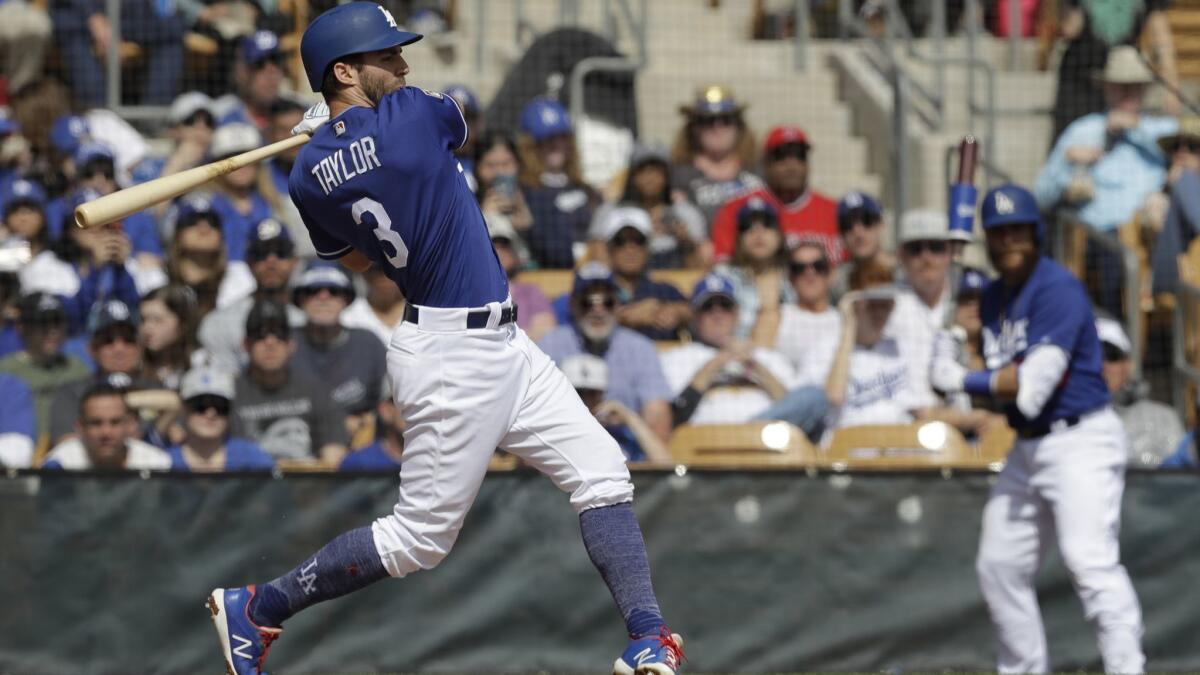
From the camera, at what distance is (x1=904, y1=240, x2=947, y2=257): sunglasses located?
9.36 meters

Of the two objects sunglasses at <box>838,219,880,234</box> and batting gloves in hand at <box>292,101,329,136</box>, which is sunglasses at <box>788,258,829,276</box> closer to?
sunglasses at <box>838,219,880,234</box>

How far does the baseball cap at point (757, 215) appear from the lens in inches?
373

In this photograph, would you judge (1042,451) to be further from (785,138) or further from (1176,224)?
(785,138)

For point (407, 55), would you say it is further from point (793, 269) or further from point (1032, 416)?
point (1032, 416)

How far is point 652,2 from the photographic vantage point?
37.8ft

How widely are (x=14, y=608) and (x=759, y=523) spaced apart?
3224 millimetres

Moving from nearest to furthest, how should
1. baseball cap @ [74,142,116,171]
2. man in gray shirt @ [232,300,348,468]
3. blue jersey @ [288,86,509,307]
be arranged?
1. blue jersey @ [288,86,509,307]
2. man in gray shirt @ [232,300,348,468]
3. baseball cap @ [74,142,116,171]

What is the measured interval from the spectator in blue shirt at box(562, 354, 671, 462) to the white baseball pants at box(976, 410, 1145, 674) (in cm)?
169

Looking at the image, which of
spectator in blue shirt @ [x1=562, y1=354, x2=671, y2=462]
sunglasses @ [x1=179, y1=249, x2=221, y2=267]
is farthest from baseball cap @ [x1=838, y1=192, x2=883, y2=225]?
sunglasses @ [x1=179, y1=249, x2=221, y2=267]

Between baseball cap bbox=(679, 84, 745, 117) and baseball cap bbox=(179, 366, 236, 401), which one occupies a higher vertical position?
baseball cap bbox=(679, 84, 745, 117)

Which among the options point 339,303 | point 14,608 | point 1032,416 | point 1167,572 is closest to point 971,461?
point 1167,572

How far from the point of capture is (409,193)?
496cm

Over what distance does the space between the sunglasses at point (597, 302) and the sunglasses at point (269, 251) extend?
1565 millimetres

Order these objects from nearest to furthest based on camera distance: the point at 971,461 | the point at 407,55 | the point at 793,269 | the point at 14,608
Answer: the point at 14,608 → the point at 971,461 → the point at 793,269 → the point at 407,55
